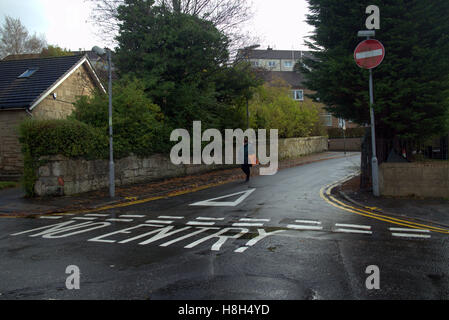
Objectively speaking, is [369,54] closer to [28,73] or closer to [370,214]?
[370,214]

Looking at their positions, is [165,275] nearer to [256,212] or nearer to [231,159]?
[256,212]

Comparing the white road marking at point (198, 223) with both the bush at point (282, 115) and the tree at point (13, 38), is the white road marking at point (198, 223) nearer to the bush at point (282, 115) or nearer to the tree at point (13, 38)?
the bush at point (282, 115)

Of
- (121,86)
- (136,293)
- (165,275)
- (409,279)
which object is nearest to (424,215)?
(409,279)

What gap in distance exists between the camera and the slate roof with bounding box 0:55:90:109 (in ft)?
64.9

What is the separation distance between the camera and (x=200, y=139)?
1992 centimetres

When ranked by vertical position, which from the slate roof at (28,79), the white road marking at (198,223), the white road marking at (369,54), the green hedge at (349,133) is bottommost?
the white road marking at (198,223)

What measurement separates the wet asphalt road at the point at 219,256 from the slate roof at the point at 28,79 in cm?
1246

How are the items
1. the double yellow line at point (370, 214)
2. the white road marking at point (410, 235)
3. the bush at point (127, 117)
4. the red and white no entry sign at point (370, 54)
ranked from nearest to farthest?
the white road marking at point (410, 235) < the double yellow line at point (370, 214) < the red and white no entry sign at point (370, 54) < the bush at point (127, 117)

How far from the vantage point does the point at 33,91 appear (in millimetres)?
20359

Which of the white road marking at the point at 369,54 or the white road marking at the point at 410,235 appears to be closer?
the white road marking at the point at 410,235

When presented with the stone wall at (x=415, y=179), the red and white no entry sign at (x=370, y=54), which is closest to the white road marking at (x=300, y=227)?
the stone wall at (x=415, y=179)

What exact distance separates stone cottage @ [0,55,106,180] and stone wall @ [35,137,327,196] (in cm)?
402

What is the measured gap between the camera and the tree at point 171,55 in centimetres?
1817

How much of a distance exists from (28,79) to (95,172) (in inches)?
451
